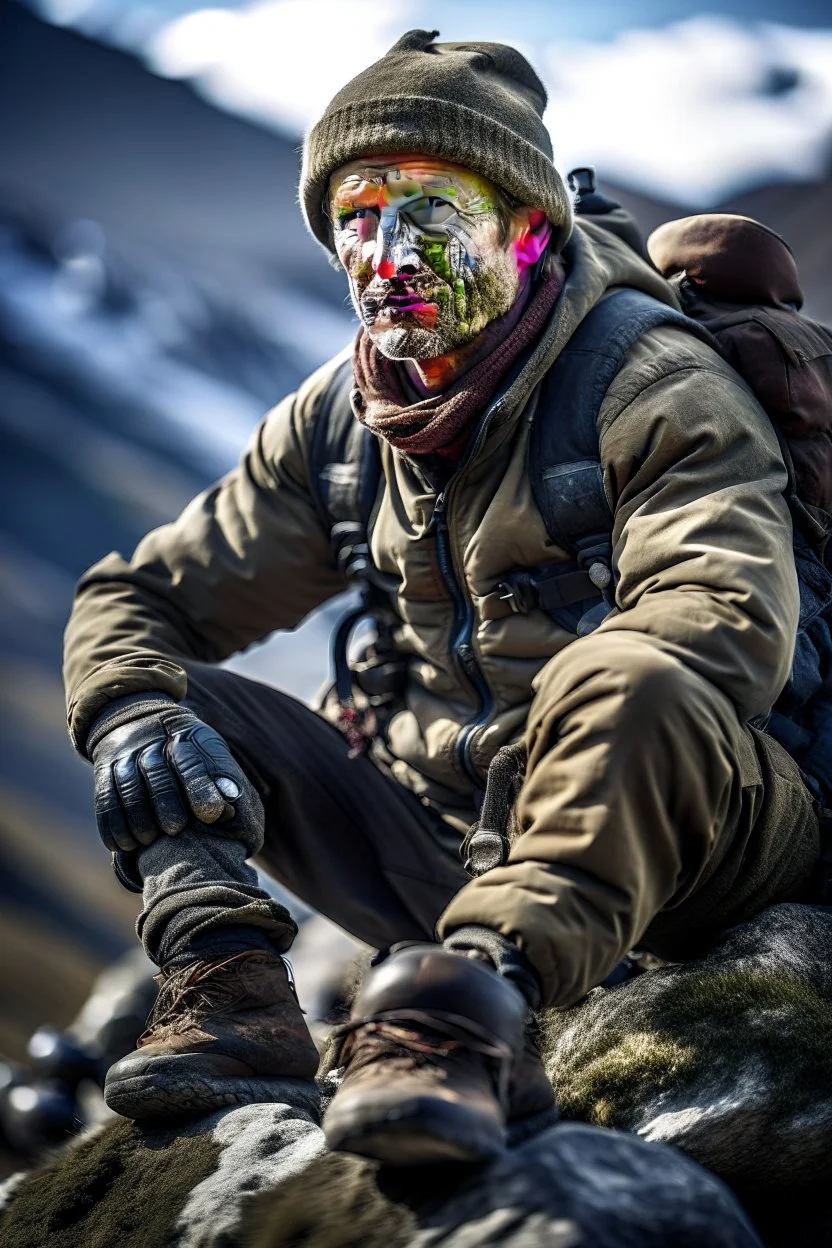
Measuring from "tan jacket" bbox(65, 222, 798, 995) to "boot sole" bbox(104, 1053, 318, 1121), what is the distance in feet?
2.53

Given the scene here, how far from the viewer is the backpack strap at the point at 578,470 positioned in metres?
2.68

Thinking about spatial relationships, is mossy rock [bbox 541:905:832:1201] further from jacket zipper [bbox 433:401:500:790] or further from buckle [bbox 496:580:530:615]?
buckle [bbox 496:580:530:615]

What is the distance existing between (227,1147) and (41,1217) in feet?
1.30

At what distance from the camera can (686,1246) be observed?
1667 millimetres

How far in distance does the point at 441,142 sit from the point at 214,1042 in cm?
167

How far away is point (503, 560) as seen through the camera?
9.18 feet

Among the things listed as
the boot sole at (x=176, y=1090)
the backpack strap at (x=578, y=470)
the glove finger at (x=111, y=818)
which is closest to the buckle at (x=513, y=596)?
the backpack strap at (x=578, y=470)

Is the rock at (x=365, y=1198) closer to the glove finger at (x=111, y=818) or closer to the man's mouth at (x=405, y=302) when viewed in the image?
the glove finger at (x=111, y=818)

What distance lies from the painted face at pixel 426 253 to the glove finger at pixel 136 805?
0.94 m

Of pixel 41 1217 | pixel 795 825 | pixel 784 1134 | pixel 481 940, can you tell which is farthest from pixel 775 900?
pixel 41 1217

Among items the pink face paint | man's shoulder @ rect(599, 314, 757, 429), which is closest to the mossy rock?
man's shoulder @ rect(599, 314, 757, 429)

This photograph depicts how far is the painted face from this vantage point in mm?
2816

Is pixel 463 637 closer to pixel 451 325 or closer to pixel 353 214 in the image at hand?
pixel 451 325

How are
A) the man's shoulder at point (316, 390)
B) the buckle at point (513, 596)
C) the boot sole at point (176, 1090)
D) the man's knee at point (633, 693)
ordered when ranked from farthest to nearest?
the man's shoulder at point (316, 390)
the buckle at point (513, 596)
the boot sole at point (176, 1090)
the man's knee at point (633, 693)
